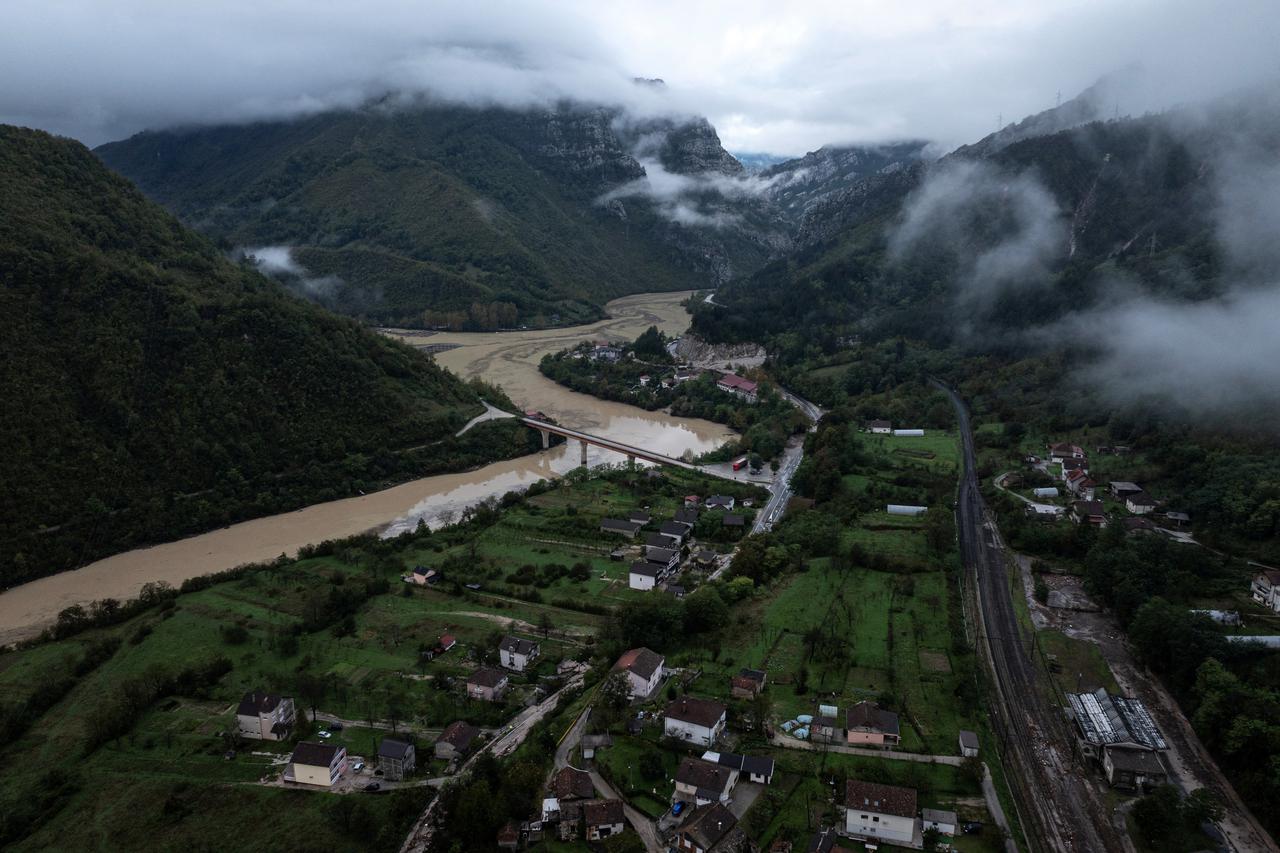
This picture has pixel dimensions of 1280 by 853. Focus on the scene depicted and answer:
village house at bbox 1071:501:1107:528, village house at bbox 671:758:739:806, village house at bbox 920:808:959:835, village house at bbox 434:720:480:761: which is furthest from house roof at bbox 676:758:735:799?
village house at bbox 1071:501:1107:528

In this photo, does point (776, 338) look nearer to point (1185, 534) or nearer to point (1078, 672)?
point (1185, 534)

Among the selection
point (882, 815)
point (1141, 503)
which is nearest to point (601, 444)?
point (1141, 503)

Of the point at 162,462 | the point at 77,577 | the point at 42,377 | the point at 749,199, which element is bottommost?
the point at 77,577

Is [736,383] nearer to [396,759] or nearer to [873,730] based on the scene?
[873,730]

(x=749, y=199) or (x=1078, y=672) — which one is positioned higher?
(x=749, y=199)

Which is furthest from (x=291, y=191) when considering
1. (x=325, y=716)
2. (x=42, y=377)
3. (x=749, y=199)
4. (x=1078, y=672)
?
(x=1078, y=672)

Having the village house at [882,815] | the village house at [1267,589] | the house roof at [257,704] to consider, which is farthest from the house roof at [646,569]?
the village house at [1267,589]

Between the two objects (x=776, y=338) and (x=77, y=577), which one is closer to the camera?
(x=77, y=577)
